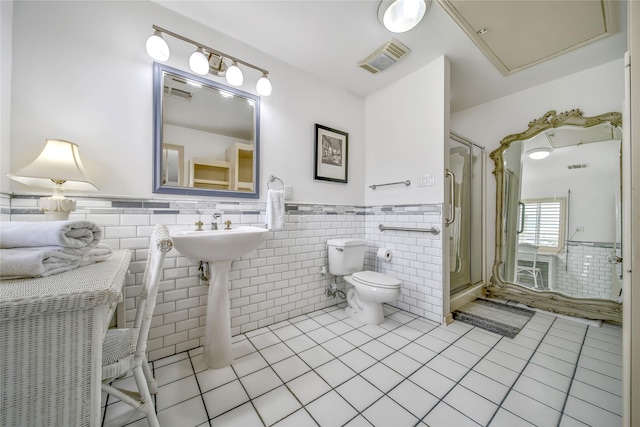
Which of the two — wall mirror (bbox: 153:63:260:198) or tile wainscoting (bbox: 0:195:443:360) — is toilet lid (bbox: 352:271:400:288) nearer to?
tile wainscoting (bbox: 0:195:443:360)

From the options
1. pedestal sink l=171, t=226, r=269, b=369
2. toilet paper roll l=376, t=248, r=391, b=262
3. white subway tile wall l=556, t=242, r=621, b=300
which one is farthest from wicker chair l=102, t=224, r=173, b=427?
white subway tile wall l=556, t=242, r=621, b=300

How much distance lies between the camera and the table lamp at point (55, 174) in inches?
42.5

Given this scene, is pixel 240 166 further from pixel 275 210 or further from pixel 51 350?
pixel 51 350

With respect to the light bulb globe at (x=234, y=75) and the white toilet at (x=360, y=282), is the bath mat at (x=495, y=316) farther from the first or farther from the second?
the light bulb globe at (x=234, y=75)

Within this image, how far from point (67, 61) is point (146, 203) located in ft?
2.86

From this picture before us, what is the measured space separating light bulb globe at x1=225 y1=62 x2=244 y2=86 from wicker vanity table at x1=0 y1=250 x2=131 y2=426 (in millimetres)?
1602

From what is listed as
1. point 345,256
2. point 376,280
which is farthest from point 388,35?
point 376,280

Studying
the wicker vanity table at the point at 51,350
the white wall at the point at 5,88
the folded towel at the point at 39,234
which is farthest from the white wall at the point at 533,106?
the white wall at the point at 5,88

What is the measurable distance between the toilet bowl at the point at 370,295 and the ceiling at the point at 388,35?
195 centimetres

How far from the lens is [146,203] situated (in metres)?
1.48

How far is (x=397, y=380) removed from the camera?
4.36ft

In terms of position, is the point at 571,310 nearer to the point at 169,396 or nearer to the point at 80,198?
the point at 169,396

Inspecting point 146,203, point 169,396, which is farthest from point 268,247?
point 169,396

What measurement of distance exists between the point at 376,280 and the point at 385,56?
1943 millimetres
